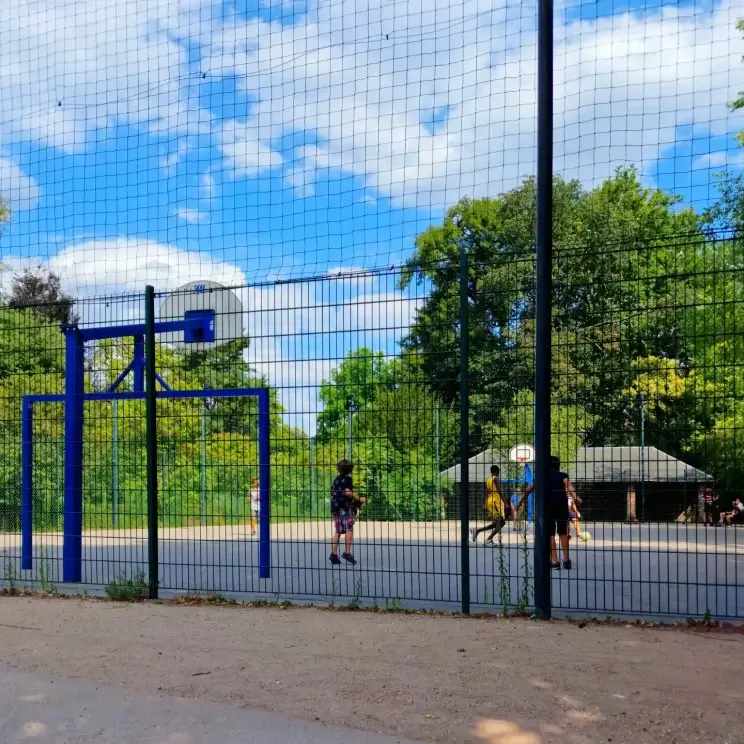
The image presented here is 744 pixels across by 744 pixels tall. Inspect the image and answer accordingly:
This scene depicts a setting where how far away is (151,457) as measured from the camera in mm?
10086

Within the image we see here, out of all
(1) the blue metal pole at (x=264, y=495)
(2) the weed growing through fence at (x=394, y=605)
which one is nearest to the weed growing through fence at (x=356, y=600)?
(2) the weed growing through fence at (x=394, y=605)

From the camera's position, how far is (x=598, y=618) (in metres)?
8.40

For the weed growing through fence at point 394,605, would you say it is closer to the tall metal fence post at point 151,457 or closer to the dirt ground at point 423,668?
the dirt ground at point 423,668

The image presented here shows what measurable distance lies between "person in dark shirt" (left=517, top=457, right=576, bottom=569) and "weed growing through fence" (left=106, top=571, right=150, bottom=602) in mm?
3953

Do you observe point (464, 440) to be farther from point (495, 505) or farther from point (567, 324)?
point (495, 505)

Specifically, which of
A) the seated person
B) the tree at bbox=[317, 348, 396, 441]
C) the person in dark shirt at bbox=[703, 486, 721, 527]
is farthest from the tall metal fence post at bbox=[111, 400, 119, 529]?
the seated person

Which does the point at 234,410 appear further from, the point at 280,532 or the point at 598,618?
the point at 598,618

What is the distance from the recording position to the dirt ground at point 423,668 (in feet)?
17.4

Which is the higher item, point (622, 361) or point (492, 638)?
point (622, 361)

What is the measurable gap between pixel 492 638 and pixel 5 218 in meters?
33.5

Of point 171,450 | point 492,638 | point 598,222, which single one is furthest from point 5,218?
point 492,638

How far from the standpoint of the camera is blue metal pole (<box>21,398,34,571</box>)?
1160 cm

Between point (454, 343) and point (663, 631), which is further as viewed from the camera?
point (454, 343)

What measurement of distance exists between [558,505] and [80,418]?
561cm
